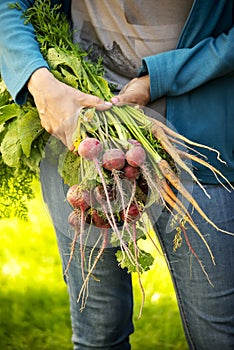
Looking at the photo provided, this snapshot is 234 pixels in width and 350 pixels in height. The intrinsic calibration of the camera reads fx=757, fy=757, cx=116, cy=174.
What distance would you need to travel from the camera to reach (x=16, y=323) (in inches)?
128

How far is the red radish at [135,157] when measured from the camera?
5.42 feet

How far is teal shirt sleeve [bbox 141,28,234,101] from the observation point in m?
1.85

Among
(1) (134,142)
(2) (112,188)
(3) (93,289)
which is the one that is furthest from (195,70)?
(3) (93,289)

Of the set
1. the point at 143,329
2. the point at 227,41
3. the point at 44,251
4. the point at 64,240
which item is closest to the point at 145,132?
the point at 227,41

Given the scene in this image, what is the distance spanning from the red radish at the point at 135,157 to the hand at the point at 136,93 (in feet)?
0.70

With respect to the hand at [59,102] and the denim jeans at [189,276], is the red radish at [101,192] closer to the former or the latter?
the hand at [59,102]

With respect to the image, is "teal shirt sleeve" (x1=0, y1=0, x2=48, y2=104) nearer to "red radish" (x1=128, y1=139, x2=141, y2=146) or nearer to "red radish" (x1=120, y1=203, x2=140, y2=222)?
"red radish" (x1=128, y1=139, x2=141, y2=146)

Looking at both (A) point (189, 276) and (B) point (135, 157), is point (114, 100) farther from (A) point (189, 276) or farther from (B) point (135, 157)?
(A) point (189, 276)

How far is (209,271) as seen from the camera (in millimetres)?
1963

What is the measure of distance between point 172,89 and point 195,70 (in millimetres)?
73

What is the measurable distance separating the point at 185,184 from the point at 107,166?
12.6 inches

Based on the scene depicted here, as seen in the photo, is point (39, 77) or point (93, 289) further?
point (93, 289)

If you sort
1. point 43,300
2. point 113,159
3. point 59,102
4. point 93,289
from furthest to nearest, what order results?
point 43,300
point 93,289
point 59,102
point 113,159

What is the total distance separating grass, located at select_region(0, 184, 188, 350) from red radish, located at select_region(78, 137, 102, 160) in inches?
62.1
